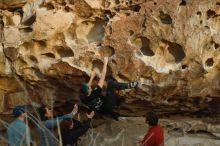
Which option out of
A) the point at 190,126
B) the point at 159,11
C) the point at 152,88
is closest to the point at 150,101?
the point at 152,88

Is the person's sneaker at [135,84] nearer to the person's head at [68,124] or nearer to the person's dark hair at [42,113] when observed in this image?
the person's head at [68,124]

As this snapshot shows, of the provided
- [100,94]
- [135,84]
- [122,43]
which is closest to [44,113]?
[100,94]

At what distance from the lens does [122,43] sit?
6.56m

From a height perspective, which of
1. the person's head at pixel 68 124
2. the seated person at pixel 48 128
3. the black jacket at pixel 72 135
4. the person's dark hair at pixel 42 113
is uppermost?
the seated person at pixel 48 128

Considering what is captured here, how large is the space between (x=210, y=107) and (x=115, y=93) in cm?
152

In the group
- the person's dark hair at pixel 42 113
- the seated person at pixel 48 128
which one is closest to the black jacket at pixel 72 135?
the seated person at pixel 48 128

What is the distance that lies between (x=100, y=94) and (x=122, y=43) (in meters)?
0.74

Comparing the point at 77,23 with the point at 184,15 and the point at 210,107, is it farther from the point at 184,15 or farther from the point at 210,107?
the point at 210,107

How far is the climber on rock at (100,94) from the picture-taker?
20.9 ft

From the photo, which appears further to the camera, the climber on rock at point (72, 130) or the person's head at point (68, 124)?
the person's head at point (68, 124)

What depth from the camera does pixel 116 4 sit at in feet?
21.4

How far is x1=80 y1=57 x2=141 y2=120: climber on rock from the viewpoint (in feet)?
20.9

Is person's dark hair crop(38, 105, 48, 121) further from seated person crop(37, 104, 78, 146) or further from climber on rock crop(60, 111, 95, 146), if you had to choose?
climber on rock crop(60, 111, 95, 146)

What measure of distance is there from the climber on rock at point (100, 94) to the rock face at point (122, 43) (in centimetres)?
16
